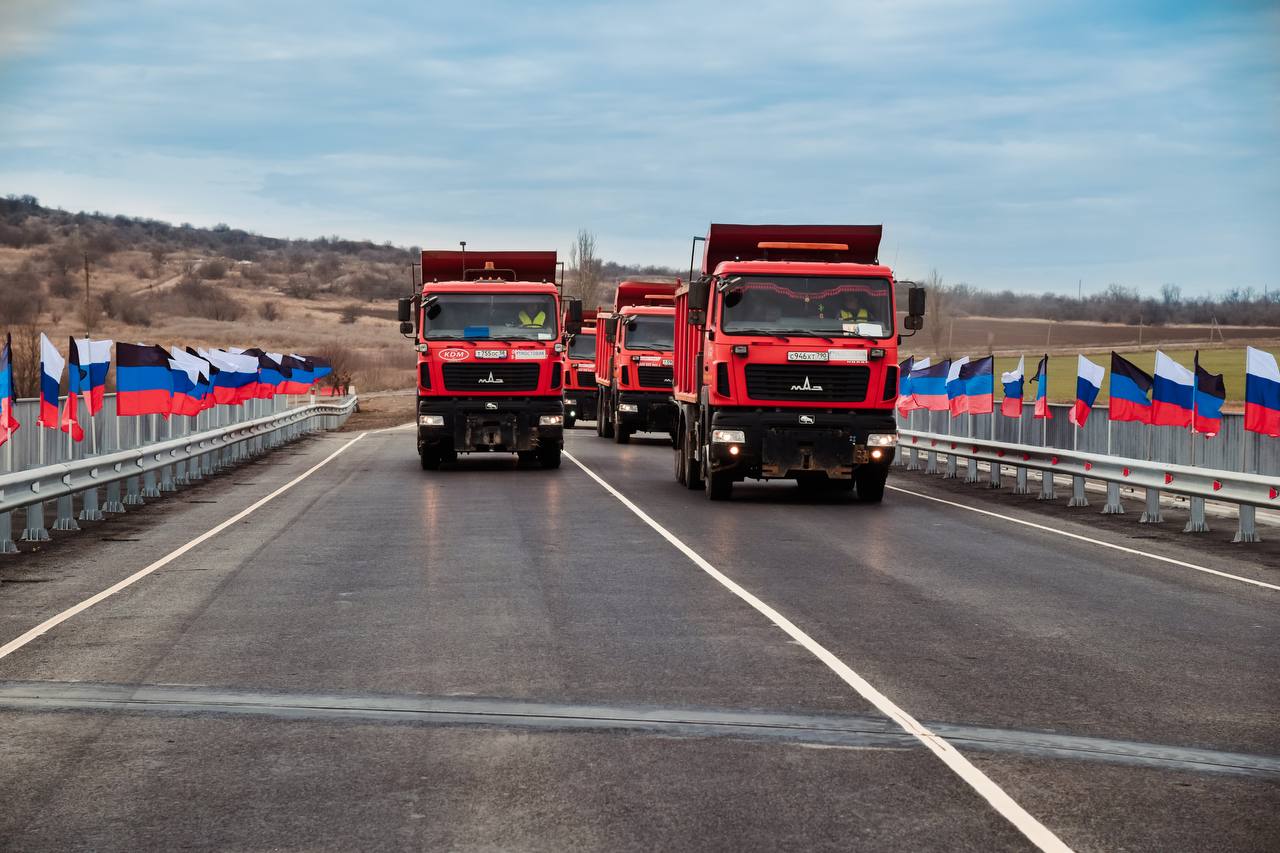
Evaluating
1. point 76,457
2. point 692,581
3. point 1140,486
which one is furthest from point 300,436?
point 692,581

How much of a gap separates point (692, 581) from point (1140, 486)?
8866 millimetres

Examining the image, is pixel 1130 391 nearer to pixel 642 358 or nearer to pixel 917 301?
pixel 917 301

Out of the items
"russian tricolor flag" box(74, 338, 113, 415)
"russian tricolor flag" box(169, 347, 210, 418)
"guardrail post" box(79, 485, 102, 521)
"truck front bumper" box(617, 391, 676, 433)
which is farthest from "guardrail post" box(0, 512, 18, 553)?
"truck front bumper" box(617, 391, 676, 433)

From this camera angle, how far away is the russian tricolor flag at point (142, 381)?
2233cm

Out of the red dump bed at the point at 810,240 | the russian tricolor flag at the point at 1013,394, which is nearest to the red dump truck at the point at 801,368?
the red dump bed at the point at 810,240

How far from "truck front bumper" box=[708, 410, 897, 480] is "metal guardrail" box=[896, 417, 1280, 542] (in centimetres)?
265

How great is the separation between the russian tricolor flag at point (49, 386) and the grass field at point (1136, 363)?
142ft

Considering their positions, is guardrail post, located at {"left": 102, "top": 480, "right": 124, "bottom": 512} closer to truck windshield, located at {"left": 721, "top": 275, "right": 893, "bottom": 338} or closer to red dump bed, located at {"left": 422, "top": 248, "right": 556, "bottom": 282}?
truck windshield, located at {"left": 721, "top": 275, "right": 893, "bottom": 338}

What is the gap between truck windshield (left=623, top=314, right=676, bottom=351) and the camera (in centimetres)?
3928

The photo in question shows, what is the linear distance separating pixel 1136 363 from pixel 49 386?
59.3m

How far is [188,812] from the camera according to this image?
5.91 m

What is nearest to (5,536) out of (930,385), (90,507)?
(90,507)

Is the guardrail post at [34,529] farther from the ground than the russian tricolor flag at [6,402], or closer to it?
closer to it

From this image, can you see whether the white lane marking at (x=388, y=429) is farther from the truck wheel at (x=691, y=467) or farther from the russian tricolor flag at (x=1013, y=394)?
the russian tricolor flag at (x=1013, y=394)
